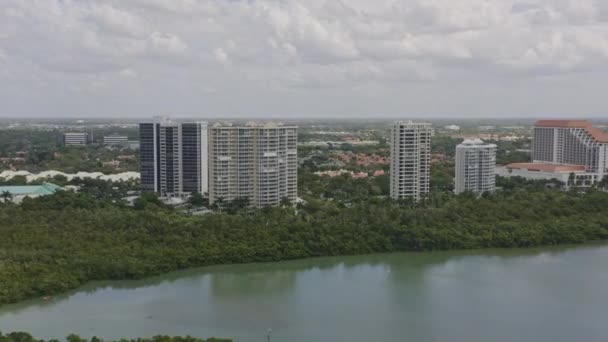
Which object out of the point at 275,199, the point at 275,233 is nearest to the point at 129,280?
the point at 275,233

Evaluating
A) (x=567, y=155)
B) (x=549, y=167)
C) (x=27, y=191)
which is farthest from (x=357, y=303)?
(x=567, y=155)

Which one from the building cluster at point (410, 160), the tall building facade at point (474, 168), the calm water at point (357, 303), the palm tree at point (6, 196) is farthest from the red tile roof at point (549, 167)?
the palm tree at point (6, 196)

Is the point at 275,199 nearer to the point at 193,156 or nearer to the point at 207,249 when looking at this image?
the point at 193,156

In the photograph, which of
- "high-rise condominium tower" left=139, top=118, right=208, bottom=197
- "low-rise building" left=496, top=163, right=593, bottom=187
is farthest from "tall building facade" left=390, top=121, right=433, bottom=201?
"low-rise building" left=496, top=163, right=593, bottom=187

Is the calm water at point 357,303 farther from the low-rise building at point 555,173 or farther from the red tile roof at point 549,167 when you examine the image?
the red tile roof at point 549,167

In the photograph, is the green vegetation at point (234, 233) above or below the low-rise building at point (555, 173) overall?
below

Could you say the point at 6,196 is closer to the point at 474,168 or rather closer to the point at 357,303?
the point at 357,303

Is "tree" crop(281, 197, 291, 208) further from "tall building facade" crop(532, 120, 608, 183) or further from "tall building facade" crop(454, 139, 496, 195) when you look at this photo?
"tall building facade" crop(532, 120, 608, 183)
